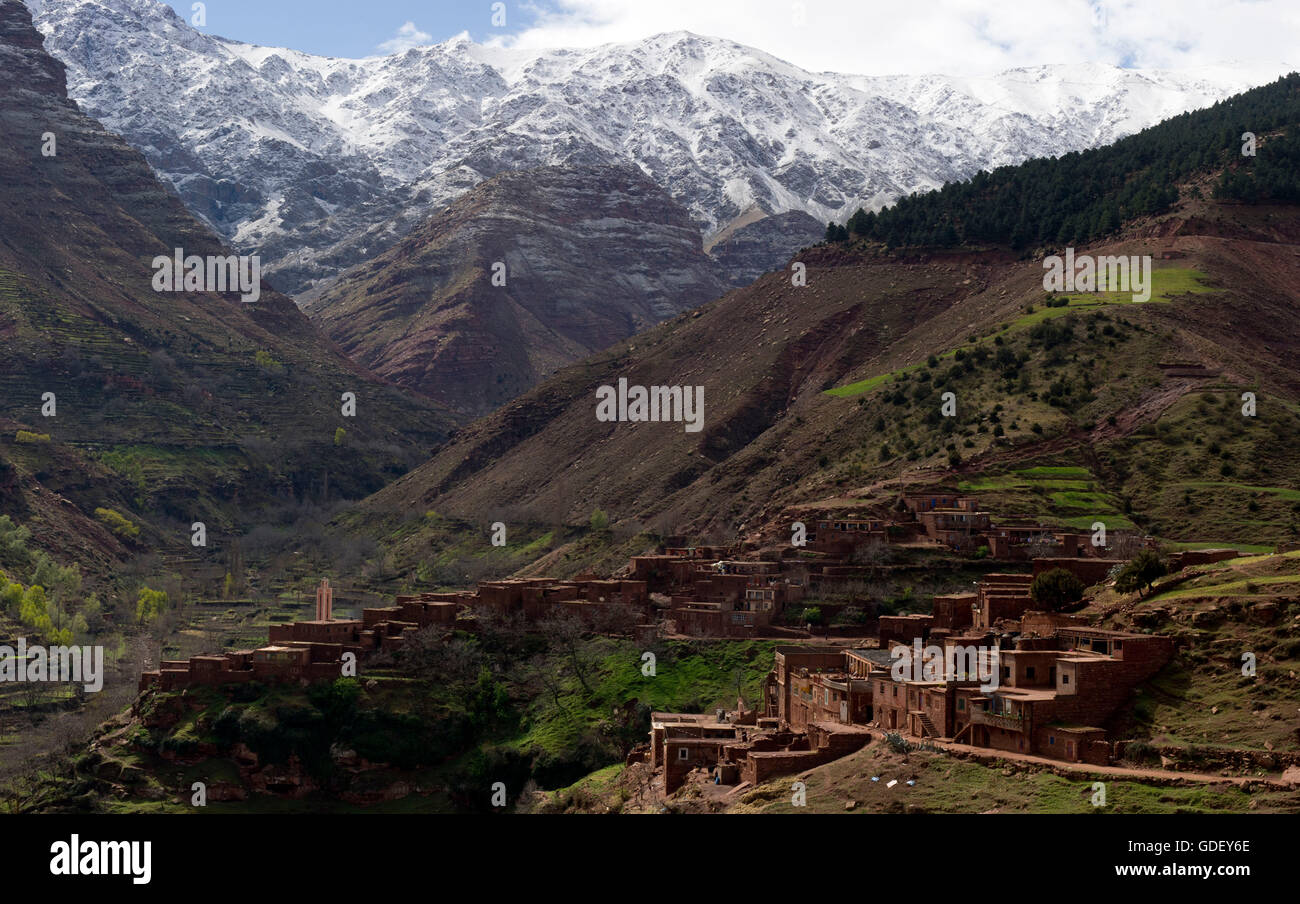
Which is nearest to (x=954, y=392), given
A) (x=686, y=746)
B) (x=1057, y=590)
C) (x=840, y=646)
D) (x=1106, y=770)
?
(x=840, y=646)

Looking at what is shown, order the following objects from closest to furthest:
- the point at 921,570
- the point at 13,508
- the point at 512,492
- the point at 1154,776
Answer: the point at 1154,776, the point at 921,570, the point at 13,508, the point at 512,492

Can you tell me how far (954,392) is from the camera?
116 m

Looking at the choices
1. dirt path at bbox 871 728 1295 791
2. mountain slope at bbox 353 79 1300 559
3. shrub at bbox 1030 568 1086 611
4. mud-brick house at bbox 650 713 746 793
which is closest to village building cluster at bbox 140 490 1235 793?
mud-brick house at bbox 650 713 746 793

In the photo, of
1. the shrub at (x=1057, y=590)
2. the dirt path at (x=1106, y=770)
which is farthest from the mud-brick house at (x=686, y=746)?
the shrub at (x=1057, y=590)

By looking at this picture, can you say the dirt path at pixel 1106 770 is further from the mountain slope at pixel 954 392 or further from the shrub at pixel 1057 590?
the mountain slope at pixel 954 392

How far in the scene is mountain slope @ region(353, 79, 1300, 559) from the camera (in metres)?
99.8

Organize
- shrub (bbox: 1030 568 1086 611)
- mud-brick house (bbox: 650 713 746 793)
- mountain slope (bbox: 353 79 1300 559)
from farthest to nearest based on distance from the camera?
mountain slope (bbox: 353 79 1300 559), shrub (bbox: 1030 568 1086 611), mud-brick house (bbox: 650 713 746 793)

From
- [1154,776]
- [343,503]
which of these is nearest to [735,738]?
[1154,776]

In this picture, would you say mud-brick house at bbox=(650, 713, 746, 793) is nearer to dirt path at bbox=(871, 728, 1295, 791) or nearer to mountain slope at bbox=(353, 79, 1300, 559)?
dirt path at bbox=(871, 728, 1295, 791)

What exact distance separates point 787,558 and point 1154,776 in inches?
1889

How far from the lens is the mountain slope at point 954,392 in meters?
99.8

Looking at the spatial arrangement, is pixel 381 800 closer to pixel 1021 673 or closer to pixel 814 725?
pixel 814 725

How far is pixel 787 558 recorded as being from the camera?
297ft

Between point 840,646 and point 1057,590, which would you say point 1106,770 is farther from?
point 840,646
